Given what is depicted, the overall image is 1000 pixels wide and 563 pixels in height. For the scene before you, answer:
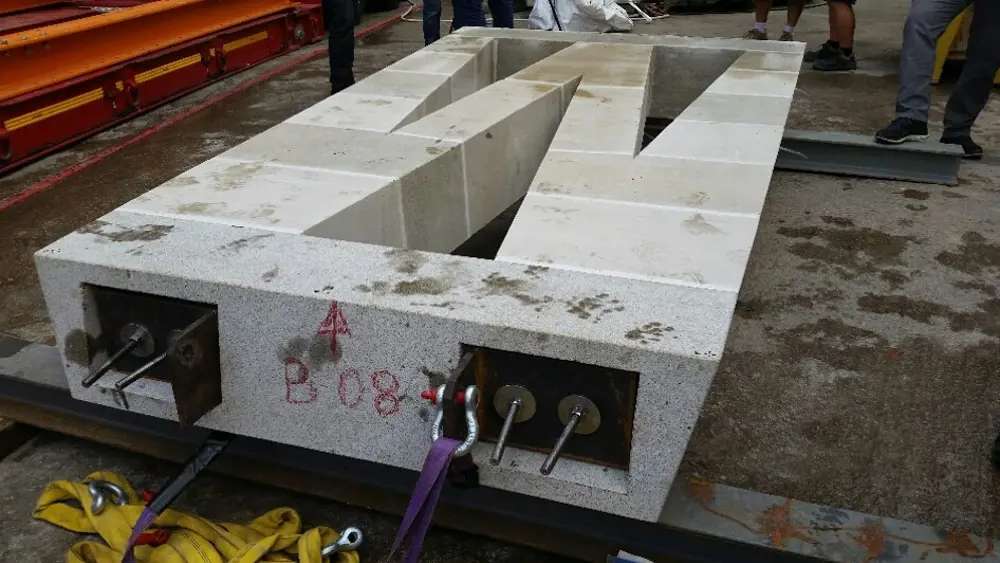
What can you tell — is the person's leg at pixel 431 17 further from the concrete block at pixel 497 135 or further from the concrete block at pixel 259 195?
the concrete block at pixel 259 195

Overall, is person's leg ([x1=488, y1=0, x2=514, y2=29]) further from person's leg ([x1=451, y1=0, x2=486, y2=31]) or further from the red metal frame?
the red metal frame

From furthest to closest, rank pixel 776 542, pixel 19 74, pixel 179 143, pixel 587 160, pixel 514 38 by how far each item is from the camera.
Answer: pixel 179 143, pixel 19 74, pixel 514 38, pixel 587 160, pixel 776 542

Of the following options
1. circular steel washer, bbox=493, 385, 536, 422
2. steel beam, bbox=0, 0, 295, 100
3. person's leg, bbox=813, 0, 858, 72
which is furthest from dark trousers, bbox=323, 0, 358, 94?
circular steel washer, bbox=493, 385, 536, 422

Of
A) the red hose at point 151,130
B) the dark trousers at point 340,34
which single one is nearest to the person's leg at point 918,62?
the dark trousers at point 340,34

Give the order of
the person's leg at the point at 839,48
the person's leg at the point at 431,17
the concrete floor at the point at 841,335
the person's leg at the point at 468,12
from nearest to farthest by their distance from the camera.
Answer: the concrete floor at the point at 841,335
the person's leg at the point at 468,12
the person's leg at the point at 431,17
the person's leg at the point at 839,48

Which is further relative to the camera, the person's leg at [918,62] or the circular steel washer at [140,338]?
the person's leg at [918,62]

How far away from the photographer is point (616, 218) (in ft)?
6.53

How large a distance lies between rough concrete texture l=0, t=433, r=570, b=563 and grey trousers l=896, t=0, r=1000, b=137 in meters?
3.56

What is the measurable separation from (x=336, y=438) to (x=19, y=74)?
12.9 ft

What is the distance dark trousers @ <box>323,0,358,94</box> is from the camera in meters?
5.34

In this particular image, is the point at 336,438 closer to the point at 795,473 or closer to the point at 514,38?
the point at 795,473

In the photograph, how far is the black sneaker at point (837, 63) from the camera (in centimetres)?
653

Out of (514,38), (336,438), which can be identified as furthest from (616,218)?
(514,38)

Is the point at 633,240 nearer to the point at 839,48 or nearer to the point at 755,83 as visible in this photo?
the point at 755,83
